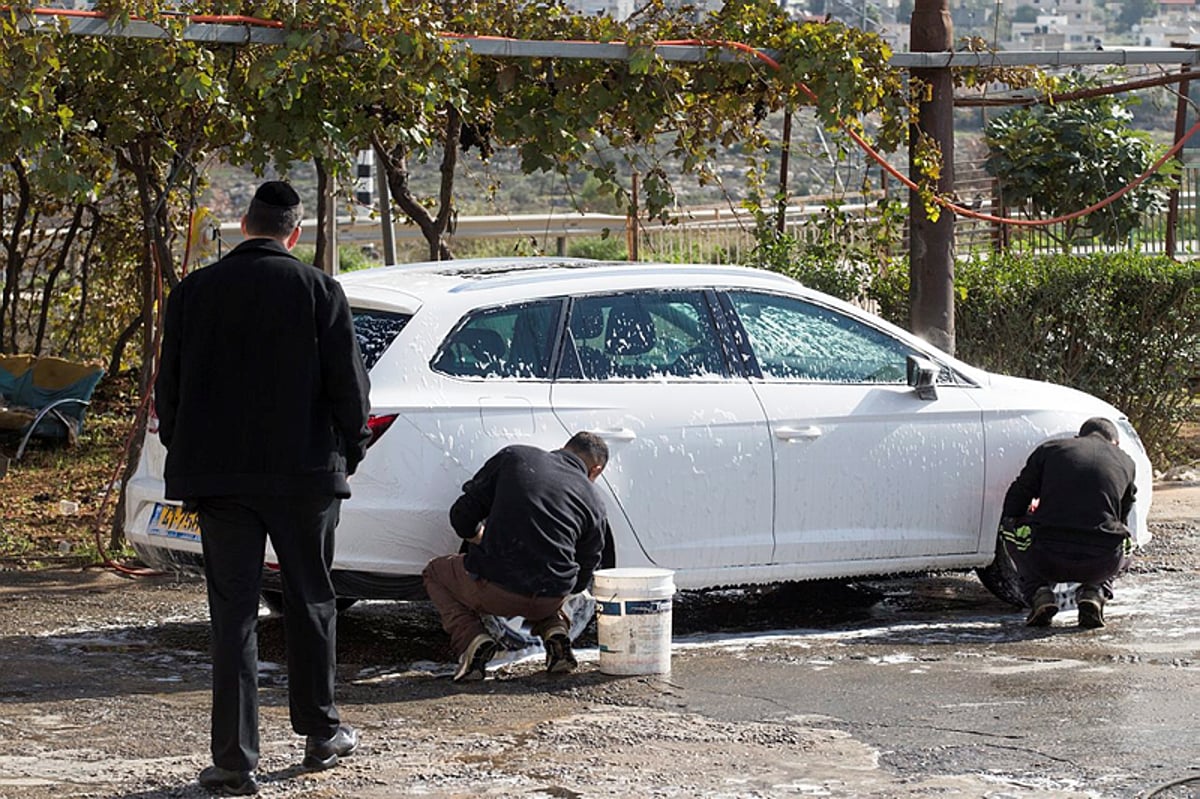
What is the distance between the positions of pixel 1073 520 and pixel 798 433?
1273 millimetres

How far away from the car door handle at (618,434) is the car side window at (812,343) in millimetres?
789

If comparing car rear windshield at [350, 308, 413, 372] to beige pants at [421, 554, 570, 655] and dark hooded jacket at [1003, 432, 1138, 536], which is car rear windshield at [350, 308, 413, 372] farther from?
dark hooded jacket at [1003, 432, 1138, 536]

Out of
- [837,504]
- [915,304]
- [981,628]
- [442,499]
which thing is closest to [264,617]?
[442,499]

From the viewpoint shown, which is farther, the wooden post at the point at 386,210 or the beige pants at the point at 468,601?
the wooden post at the point at 386,210

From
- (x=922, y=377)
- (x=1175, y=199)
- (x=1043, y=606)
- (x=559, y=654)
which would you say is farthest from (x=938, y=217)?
(x=1175, y=199)

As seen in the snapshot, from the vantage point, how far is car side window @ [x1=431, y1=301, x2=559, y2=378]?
24.9ft

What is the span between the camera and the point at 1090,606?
27.6 feet

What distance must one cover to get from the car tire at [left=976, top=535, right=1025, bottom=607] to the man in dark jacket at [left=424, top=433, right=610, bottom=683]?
2249 mm

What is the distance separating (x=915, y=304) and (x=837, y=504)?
10.3ft

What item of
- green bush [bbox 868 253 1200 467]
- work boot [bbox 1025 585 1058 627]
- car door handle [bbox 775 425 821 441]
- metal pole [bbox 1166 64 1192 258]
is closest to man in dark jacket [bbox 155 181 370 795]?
car door handle [bbox 775 425 821 441]

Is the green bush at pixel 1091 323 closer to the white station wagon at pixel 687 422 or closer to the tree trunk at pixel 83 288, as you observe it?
the white station wagon at pixel 687 422

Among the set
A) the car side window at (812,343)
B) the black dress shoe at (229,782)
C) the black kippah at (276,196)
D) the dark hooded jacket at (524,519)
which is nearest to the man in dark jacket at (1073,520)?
the car side window at (812,343)

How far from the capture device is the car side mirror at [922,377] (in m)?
8.41

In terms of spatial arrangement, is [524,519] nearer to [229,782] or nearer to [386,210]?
[229,782]
